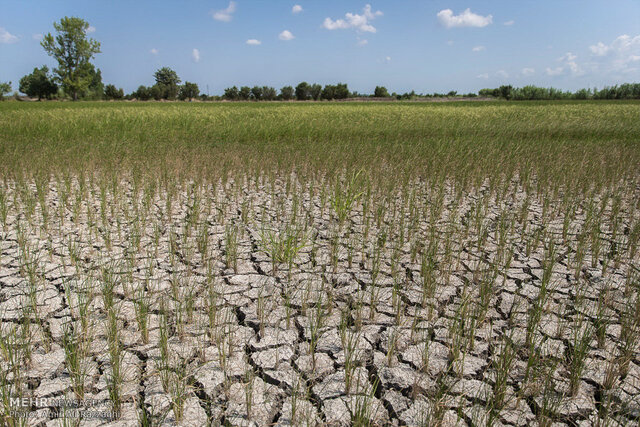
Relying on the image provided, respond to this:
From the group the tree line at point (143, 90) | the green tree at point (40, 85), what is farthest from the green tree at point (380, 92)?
the green tree at point (40, 85)

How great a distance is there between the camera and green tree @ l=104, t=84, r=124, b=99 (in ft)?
221

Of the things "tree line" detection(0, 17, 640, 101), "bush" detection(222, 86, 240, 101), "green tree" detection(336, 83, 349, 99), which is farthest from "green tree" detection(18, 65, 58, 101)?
"green tree" detection(336, 83, 349, 99)

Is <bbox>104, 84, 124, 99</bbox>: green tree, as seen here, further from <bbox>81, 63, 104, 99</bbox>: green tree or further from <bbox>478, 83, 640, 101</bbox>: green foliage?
<bbox>478, 83, 640, 101</bbox>: green foliage

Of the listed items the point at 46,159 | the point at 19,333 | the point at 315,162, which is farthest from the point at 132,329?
the point at 46,159

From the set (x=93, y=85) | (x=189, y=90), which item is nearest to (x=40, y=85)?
(x=93, y=85)

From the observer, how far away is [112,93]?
67438 millimetres

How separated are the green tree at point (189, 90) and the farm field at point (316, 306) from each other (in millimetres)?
70648

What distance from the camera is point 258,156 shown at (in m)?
8.28
